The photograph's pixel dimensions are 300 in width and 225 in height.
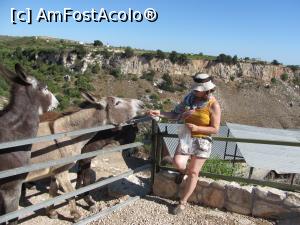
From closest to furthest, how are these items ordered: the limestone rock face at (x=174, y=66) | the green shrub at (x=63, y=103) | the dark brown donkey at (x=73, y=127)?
the dark brown donkey at (x=73, y=127), the green shrub at (x=63, y=103), the limestone rock face at (x=174, y=66)

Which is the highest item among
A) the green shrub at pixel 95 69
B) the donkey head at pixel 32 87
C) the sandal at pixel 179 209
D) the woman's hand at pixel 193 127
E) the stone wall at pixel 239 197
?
the donkey head at pixel 32 87

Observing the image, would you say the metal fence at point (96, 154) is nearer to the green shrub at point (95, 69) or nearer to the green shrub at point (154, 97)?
the green shrub at point (154, 97)

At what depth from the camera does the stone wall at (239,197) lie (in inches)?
219

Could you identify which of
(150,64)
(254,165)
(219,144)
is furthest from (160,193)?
(150,64)

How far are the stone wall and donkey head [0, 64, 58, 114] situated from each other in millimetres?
2219

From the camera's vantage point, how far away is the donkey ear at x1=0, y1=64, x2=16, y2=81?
14.8 feet

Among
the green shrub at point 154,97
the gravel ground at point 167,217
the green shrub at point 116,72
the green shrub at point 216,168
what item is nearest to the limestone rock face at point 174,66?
the green shrub at point 116,72

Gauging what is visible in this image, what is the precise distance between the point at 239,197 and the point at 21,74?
3.35 meters

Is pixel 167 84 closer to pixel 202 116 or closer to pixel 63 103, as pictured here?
pixel 63 103

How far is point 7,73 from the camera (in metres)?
4.54

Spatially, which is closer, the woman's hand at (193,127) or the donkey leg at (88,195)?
the woman's hand at (193,127)

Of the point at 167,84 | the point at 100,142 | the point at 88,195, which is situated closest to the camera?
the point at 88,195

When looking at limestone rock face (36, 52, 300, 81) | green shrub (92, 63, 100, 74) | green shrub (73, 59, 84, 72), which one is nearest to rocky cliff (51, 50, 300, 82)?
limestone rock face (36, 52, 300, 81)

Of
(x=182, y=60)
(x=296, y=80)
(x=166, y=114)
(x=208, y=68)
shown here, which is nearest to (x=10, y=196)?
(x=166, y=114)
